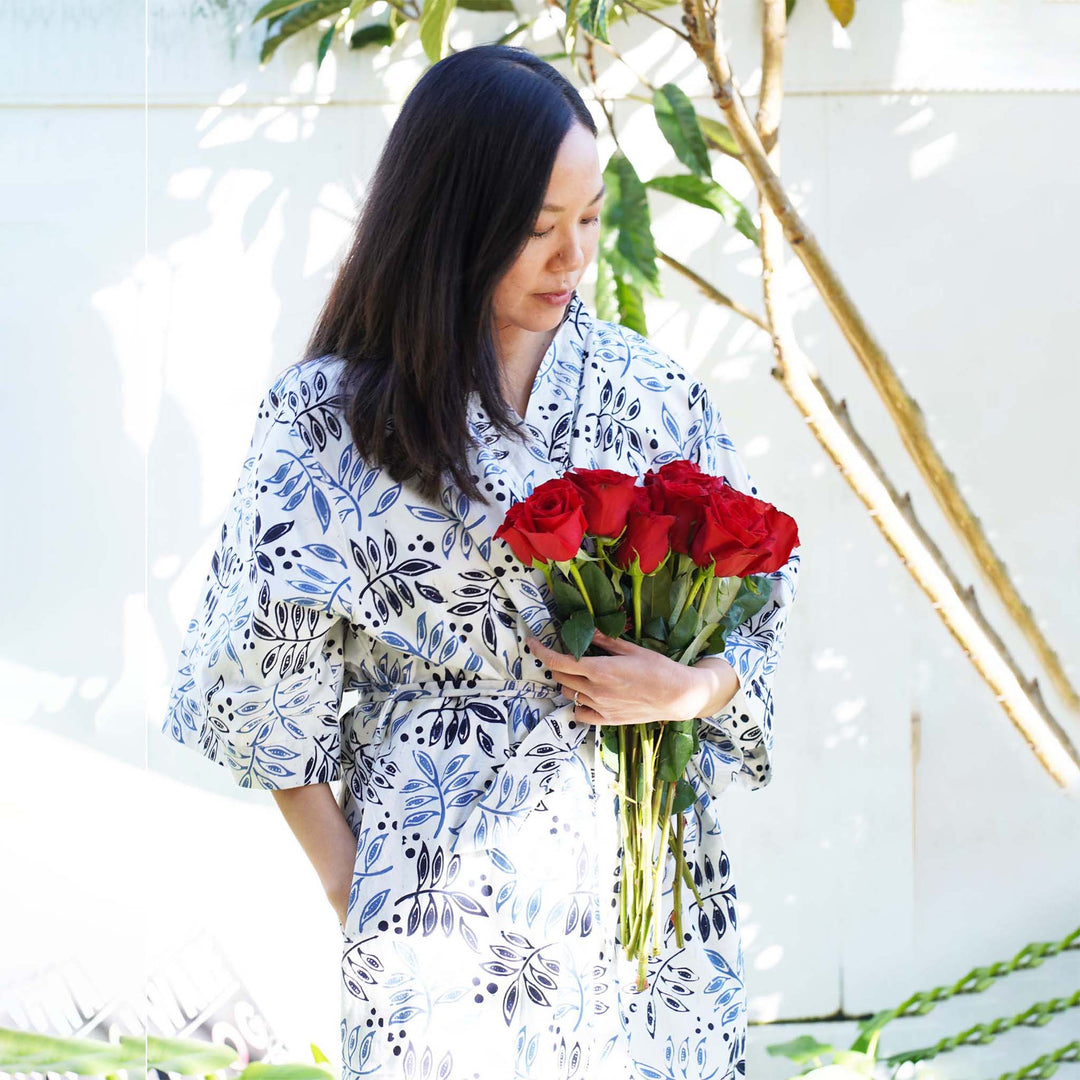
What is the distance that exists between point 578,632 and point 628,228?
1.10 meters

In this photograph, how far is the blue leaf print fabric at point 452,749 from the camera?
42.6 inches

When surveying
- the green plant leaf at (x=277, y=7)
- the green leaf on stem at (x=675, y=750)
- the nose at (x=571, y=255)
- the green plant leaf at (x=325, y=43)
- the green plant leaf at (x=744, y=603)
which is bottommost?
the green leaf on stem at (x=675, y=750)

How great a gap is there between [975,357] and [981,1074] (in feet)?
4.73

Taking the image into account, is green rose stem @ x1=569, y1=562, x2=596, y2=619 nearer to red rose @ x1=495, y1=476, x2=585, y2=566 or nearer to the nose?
red rose @ x1=495, y1=476, x2=585, y2=566

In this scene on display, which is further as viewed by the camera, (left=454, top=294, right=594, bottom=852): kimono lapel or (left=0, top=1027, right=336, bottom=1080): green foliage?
(left=0, top=1027, right=336, bottom=1080): green foliage

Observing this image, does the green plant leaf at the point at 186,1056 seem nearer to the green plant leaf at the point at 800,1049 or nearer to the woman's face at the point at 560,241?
the green plant leaf at the point at 800,1049

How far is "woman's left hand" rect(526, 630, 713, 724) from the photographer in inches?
41.9

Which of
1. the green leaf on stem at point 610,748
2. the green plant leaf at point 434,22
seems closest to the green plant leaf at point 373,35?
the green plant leaf at point 434,22

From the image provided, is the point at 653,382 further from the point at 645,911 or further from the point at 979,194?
the point at 979,194

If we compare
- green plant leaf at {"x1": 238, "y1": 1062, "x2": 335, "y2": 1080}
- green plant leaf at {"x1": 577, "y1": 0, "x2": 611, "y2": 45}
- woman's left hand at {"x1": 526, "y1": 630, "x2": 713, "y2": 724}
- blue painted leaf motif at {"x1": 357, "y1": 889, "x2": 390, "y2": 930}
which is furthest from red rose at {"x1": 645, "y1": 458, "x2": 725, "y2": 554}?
green plant leaf at {"x1": 238, "y1": 1062, "x2": 335, "y2": 1080}

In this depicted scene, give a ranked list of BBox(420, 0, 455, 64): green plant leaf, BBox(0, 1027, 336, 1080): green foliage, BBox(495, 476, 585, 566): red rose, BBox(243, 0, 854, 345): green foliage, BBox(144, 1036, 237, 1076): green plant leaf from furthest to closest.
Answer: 1. BBox(144, 1036, 237, 1076): green plant leaf
2. BBox(243, 0, 854, 345): green foliage
3. BBox(420, 0, 455, 64): green plant leaf
4. BBox(0, 1027, 336, 1080): green foliage
5. BBox(495, 476, 585, 566): red rose

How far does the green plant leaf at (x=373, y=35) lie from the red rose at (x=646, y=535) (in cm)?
154

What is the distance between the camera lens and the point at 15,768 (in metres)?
1.64

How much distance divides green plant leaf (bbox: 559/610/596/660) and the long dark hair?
147mm
